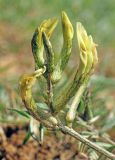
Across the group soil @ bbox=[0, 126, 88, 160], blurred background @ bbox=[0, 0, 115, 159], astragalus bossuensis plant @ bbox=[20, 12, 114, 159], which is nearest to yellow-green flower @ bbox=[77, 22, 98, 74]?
astragalus bossuensis plant @ bbox=[20, 12, 114, 159]

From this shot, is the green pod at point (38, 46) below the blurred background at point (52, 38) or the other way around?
below

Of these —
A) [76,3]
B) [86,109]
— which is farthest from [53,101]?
[76,3]

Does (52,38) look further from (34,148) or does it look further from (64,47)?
(64,47)

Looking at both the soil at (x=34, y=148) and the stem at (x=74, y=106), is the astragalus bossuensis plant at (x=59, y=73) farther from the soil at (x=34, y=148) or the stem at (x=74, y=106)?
the soil at (x=34, y=148)

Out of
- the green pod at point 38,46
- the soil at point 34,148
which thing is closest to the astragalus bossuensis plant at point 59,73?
the green pod at point 38,46

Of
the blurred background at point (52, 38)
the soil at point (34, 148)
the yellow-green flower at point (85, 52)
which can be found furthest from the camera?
the blurred background at point (52, 38)

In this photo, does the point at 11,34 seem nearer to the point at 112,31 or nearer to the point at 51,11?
the point at 51,11

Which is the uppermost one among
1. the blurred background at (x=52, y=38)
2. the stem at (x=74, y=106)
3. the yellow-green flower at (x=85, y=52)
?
the blurred background at (x=52, y=38)

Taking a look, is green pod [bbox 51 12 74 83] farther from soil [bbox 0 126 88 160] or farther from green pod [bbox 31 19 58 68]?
soil [bbox 0 126 88 160]
